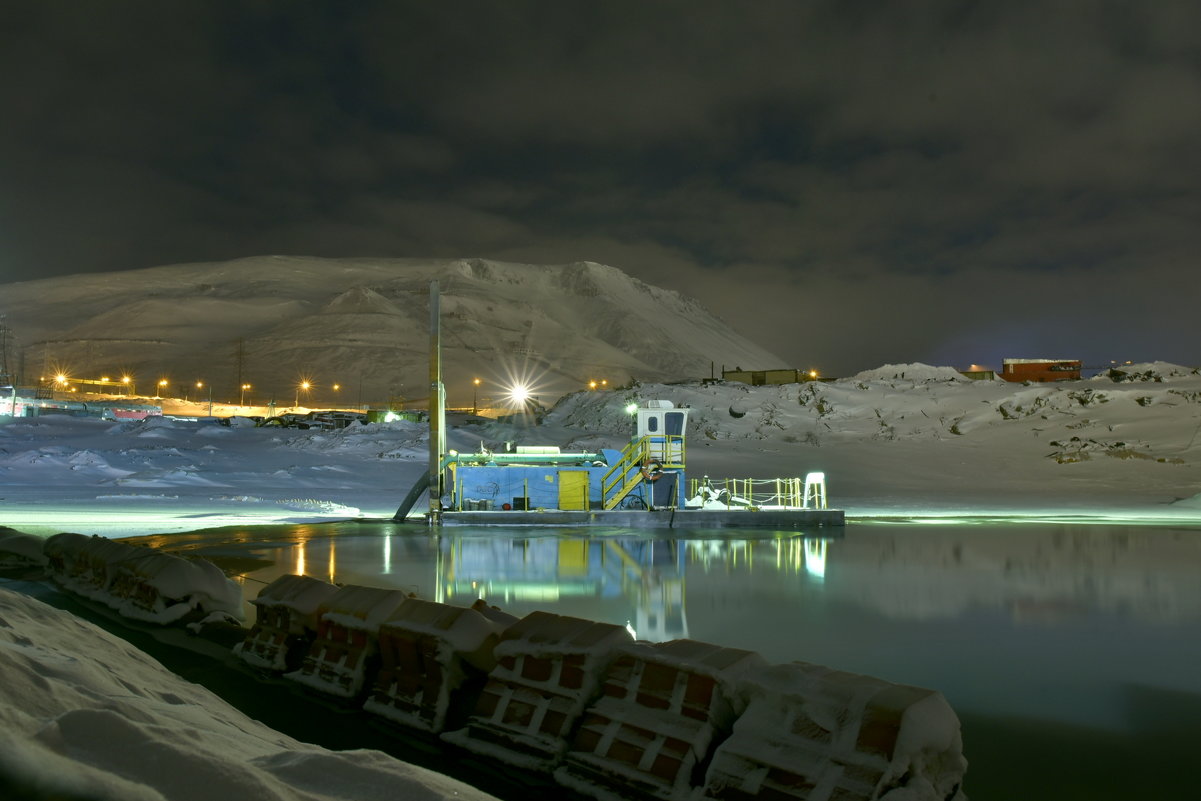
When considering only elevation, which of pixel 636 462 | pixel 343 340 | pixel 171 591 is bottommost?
pixel 171 591

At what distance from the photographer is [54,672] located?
4.39m

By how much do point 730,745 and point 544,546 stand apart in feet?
48.4

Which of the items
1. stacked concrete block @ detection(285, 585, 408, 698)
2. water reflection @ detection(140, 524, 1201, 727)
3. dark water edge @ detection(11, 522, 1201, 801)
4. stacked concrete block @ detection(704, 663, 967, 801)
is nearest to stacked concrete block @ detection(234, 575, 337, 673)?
stacked concrete block @ detection(285, 585, 408, 698)

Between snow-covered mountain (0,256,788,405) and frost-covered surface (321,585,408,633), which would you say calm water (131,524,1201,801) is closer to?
frost-covered surface (321,585,408,633)

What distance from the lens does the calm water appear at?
637 cm

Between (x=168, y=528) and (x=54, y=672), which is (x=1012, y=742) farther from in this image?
(x=168, y=528)

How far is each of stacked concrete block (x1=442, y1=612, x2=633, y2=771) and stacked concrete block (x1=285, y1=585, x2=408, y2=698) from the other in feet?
3.98

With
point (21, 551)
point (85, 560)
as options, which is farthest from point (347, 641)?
point (21, 551)

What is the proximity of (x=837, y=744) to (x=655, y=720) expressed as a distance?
1133 millimetres

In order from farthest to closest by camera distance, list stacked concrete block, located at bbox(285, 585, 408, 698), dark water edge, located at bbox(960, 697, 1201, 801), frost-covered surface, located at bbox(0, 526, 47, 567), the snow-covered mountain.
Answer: the snow-covered mountain < frost-covered surface, located at bbox(0, 526, 47, 567) < stacked concrete block, located at bbox(285, 585, 408, 698) < dark water edge, located at bbox(960, 697, 1201, 801)

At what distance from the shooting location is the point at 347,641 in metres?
7.07

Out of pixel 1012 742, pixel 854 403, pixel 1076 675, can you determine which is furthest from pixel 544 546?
pixel 854 403

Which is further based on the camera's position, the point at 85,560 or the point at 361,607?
the point at 85,560

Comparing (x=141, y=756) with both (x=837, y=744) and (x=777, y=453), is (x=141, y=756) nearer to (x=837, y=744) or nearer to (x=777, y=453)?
(x=837, y=744)
